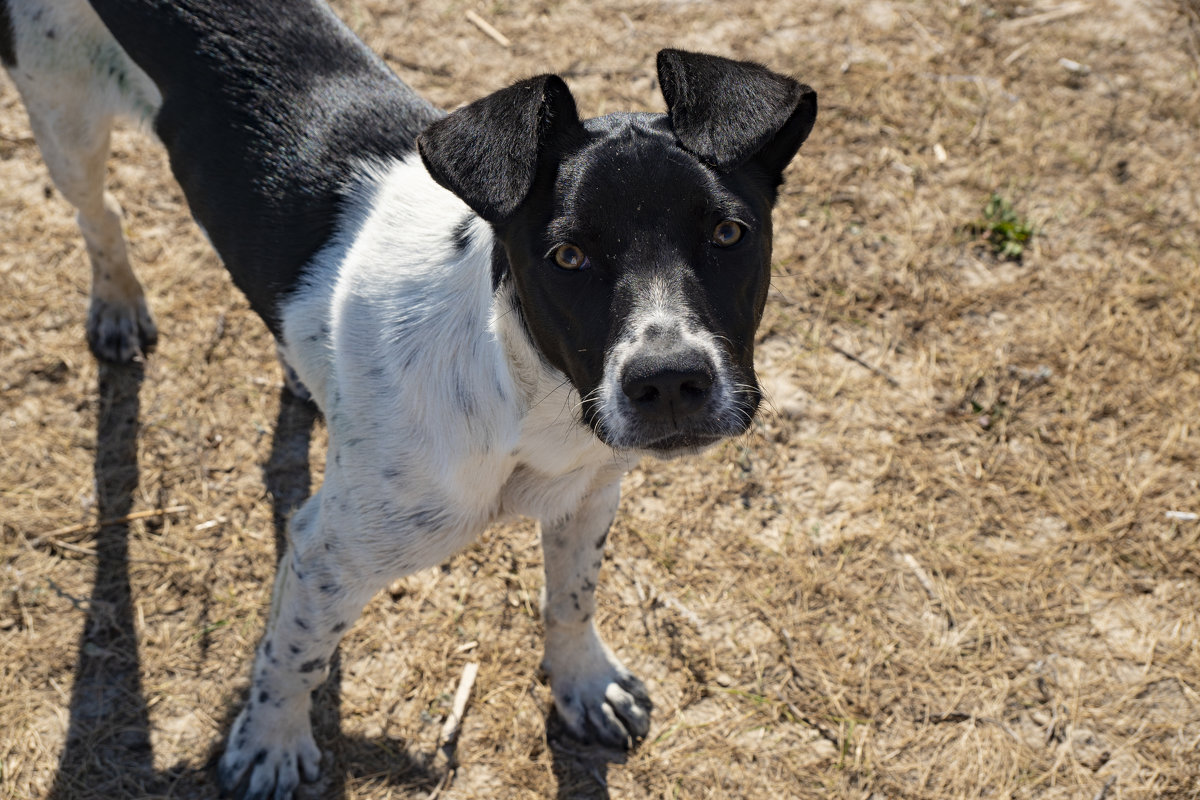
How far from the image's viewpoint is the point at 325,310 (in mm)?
3184

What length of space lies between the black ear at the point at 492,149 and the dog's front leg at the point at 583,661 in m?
1.41

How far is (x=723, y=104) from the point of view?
2393mm

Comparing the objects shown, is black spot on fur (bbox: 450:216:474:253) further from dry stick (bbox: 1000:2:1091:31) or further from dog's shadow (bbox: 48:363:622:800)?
dry stick (bbox: 1000:2:1091:31)

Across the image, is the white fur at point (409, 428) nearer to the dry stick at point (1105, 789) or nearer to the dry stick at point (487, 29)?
the dry stick at point (1105, 789)

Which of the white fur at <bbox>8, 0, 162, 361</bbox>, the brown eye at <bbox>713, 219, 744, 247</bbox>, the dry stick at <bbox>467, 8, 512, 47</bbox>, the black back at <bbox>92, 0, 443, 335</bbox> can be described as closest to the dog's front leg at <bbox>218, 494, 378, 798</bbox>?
the black back at <bbox>92, 0, 443, 335</bbox>

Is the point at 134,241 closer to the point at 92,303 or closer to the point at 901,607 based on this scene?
the point at 92,303

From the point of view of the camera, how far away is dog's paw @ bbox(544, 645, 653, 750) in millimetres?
3693

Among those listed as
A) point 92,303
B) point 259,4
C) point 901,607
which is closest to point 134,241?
point 92,303

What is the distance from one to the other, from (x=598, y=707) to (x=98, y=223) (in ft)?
9.71

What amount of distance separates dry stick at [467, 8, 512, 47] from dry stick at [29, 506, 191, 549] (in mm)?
3354

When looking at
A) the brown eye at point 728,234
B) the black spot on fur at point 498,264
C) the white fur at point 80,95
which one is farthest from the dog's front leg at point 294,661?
the white fur at point 80,95

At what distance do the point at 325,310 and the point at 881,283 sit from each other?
119 inches

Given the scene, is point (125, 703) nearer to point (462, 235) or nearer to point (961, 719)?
point (462, 235)

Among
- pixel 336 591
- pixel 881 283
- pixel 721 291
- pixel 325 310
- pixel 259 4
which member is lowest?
pixel 881 283
